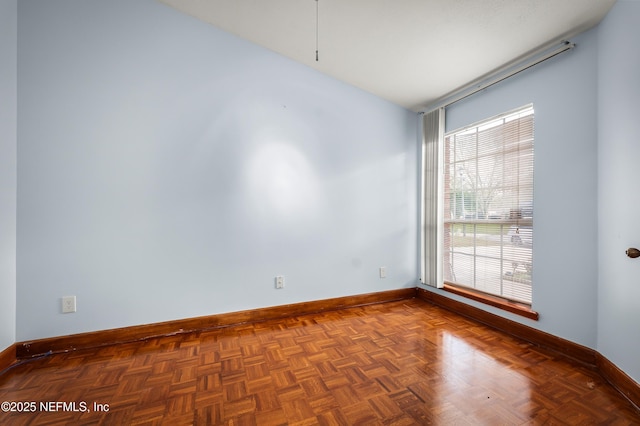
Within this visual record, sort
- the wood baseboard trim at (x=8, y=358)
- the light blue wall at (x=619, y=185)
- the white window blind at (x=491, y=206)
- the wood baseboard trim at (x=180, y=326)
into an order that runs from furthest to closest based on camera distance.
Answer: the white window blind at (x=491, y=206)
the wood baseboard trim at (x=180, y=326)
the wood baseboard trim at (x=8, y=358)
the light blue wall at (x=619, y=185)

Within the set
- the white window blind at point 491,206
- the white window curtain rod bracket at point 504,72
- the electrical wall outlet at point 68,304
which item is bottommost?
the electrical wall outlet at point 68,304

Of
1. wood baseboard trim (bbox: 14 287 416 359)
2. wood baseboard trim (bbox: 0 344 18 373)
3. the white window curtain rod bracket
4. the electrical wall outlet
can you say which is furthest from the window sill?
wood baseboard trim (bbox: 0 344 18 373)

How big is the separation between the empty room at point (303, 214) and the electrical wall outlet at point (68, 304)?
0.06ft

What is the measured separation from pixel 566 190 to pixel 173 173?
11.4 ft

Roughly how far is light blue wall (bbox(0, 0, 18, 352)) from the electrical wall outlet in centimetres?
31

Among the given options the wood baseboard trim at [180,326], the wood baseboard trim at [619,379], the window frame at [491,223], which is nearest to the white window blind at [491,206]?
the window frame at [491,223]

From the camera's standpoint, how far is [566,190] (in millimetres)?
2221

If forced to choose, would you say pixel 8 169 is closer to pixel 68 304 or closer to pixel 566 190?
pixel 68 304

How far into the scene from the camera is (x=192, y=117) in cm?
268

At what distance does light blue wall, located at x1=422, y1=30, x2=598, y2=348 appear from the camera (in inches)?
82.0

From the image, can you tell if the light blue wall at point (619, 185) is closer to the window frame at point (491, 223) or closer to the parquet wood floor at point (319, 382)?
the parquet wood floor at point (319, 382)

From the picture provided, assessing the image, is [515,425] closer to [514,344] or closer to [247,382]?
[514,344]

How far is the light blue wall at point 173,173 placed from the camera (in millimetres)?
2248

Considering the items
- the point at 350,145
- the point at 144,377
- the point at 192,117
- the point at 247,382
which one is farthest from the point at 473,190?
the point at 144,377
